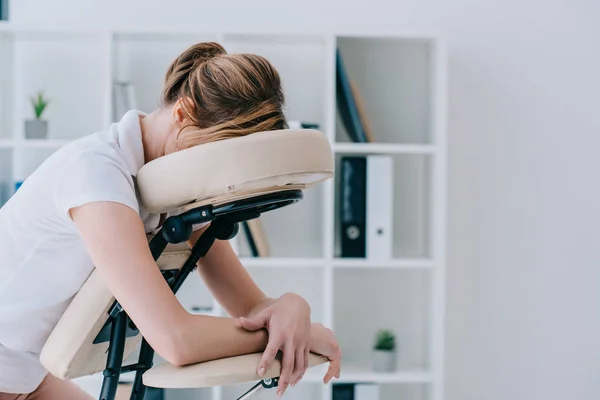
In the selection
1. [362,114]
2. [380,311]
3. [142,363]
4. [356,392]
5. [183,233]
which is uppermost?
[362,114]

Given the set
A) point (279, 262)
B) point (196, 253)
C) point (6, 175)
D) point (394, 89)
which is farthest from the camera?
point (394, 89)

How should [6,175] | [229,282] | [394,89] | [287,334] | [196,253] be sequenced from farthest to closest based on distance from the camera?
[394,89] < [6,175] < [229,282] < [196,253] < [287,334]

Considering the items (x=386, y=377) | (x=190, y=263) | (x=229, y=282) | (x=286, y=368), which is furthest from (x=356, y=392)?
(x=286, y=368)

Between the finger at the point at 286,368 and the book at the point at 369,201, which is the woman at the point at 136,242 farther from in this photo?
the book at the point at 369,201

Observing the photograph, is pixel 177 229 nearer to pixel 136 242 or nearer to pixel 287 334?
pixel 136 242

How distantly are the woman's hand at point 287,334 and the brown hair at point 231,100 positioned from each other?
251 millimetres

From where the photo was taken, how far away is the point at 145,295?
2.98 ft

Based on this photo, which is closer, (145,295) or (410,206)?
(145,295)

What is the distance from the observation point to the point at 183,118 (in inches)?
42.4

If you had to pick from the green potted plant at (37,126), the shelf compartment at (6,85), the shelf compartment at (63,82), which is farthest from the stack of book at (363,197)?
the shelf compartment at (6,85)

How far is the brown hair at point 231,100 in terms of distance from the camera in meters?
1.01

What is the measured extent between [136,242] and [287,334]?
23 centimetres

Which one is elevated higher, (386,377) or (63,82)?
(63,82)

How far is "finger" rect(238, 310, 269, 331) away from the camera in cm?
96
